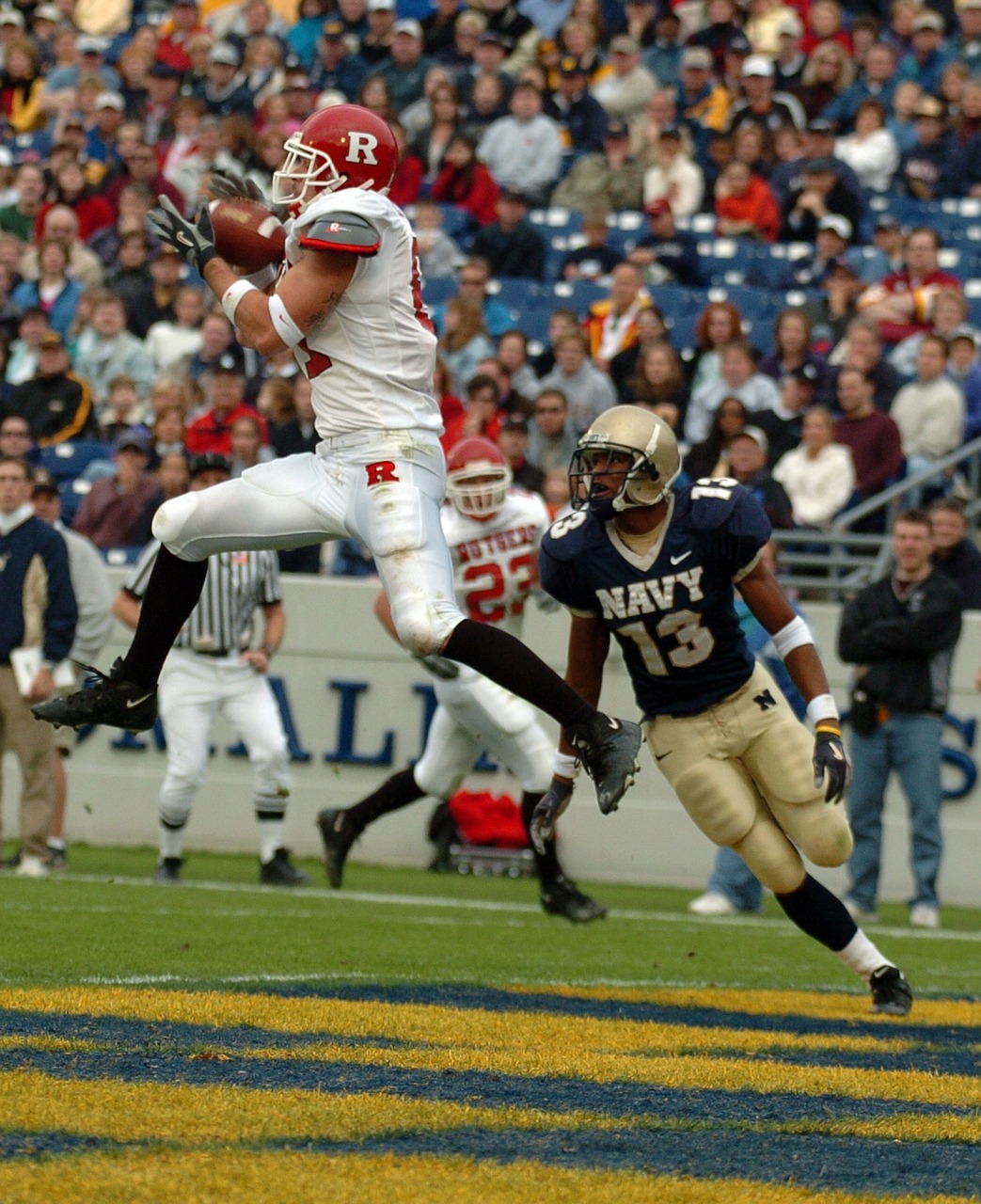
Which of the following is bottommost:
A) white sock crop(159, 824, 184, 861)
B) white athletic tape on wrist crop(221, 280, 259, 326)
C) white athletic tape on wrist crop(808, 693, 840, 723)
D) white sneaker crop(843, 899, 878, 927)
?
white sneaker crop(843, 899, 878, 927)

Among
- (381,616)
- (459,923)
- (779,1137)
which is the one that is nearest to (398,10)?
(381,616)

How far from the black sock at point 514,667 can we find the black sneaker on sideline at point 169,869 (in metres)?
4.05

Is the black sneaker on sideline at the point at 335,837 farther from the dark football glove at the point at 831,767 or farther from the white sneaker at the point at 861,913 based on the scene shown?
the dark football glove at the point at 831,767

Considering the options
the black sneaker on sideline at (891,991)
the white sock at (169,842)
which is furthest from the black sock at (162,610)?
the white sock at (169,842)

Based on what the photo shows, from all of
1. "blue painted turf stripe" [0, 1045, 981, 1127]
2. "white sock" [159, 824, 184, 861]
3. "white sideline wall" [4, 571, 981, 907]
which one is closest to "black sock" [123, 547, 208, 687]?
"blue painted turf stripe" [0, 1045, 981, 1127]

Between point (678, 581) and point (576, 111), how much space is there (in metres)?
9.89

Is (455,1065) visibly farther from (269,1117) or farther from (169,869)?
(169,869)

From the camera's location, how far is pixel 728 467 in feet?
34.1

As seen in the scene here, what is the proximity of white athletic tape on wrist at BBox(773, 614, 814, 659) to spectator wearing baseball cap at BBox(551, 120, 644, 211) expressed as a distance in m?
8.92

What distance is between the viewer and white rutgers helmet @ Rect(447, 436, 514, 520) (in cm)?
795

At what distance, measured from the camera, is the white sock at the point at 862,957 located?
5.49 meters

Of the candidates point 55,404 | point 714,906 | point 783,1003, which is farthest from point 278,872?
point 55,404

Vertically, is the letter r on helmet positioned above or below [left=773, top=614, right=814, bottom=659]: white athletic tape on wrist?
above

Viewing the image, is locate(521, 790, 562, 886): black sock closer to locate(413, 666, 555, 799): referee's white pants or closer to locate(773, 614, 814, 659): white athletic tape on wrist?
locate(413, 666, 555, 799): referee's white pants
